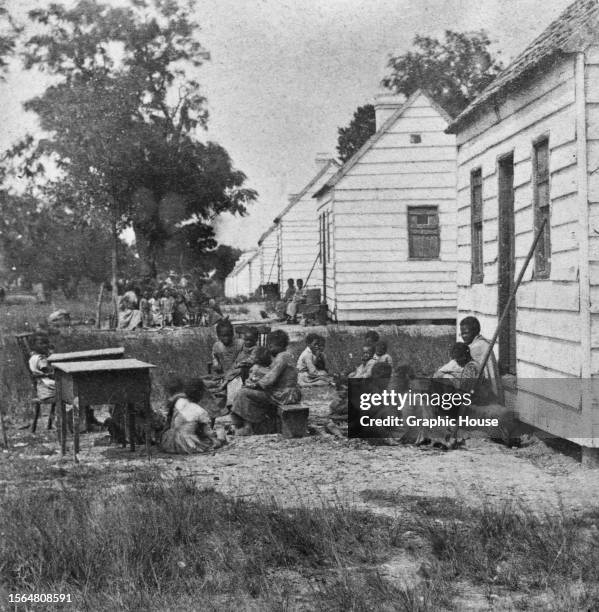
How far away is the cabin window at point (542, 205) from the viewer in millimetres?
8531

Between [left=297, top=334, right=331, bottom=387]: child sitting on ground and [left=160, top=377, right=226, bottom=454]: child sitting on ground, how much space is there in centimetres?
435

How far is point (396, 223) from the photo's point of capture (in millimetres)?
21438

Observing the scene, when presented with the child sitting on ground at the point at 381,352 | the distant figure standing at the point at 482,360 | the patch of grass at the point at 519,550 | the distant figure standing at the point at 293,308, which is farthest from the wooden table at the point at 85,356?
the distant figure standing at the point at 293,308

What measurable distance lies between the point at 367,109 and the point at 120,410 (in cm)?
3944

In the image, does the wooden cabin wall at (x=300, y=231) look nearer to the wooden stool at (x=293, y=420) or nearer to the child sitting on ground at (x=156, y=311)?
the child sitting on ground at (x=156, y=311)

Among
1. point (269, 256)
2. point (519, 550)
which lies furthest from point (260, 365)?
point (269, 256)

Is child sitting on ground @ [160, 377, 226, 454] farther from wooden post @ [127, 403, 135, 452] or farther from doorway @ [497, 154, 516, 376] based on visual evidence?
doorway @ [497, 154, 516, 376]

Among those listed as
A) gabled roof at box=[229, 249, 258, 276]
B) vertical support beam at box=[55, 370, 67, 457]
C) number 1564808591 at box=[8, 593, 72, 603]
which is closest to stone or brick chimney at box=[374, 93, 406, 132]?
vertical support beam at box=[55, 370, 67, 457]

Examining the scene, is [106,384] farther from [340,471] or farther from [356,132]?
[356,132]

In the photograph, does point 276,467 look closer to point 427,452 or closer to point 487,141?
point 427,452

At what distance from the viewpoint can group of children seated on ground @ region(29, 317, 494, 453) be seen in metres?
8.75

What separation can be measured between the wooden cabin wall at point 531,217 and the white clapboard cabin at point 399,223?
9.90 metres

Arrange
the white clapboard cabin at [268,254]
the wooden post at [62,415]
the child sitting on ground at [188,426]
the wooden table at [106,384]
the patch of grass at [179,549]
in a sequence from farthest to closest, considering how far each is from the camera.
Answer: the white clapboard cabin at [268,254]
the child sitting on ground at [188,426]
the wooden post at [62,415]
the wooden table at [106,384]
the patch of grass at [179,549]

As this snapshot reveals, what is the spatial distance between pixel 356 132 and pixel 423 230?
25.4 meters
